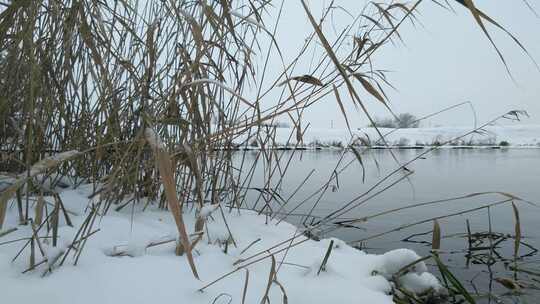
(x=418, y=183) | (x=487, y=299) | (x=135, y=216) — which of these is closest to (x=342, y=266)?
(x=487, y=299)

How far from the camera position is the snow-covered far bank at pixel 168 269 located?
0.59 metres

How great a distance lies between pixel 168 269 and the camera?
690 mm

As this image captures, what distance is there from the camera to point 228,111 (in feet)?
4.12

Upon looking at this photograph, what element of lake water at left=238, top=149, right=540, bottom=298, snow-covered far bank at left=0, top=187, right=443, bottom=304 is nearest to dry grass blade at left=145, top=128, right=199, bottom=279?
snow-covered far bank at left=0, top=187, right=443, bottom=304

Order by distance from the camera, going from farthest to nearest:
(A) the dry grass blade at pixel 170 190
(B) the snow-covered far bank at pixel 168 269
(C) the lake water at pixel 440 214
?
1. (C) the lake water at pixel 440 214
2. (B) the snow-covered far bank at pixel 168 269
3. (A) the dry grass blade at pixel 170 190

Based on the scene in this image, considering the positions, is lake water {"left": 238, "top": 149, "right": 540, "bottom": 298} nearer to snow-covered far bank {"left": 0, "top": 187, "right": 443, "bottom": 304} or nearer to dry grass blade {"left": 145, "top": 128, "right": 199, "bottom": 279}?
snow-covered far bank {"left": 0, "top": 187, "right": 443, "bottom": 304}

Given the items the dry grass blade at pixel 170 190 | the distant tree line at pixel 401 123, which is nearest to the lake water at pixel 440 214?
the distant tree line at pixel 401 123

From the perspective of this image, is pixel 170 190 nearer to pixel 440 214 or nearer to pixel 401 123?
pixel 401 123

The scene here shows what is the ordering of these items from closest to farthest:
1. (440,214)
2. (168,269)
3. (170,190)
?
(170,190) < (168,269) < (440,214)

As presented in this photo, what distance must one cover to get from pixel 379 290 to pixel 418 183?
8.75ft

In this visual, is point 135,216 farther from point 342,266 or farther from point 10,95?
point 342,266

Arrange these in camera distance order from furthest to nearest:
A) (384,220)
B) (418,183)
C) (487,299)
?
(418,183) < (384,220) < (487,299)

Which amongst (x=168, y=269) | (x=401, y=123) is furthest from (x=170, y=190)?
(x=401, y=123)

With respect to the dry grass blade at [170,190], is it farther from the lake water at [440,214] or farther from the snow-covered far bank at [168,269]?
the lake water at [440,214]
